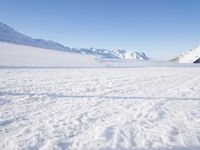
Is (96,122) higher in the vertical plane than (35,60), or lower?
higher

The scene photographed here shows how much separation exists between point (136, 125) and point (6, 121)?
3406 mm

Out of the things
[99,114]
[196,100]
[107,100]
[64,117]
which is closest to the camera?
[64,117]

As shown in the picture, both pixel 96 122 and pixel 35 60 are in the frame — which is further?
pixel 35 60

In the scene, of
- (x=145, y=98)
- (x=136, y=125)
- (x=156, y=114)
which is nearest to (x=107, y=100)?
(x=145, y=98)

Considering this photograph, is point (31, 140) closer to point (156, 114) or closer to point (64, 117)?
point (64, 117)

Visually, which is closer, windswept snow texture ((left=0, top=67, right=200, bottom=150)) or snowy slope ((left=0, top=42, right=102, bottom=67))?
windswept snow texture ((left=0, top=67, right=200, bottom=150))

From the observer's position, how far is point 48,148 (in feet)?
→ 16.0

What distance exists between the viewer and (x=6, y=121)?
635 centimetres

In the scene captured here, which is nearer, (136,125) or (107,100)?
(136,125)

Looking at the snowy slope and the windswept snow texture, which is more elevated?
the windswept snow texture

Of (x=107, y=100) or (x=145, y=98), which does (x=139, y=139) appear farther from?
(x=145, y=98)

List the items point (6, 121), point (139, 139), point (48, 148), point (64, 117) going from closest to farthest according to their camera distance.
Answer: point (48, 148) < point (139, 139) < point (6, 121) < point (64, 117)

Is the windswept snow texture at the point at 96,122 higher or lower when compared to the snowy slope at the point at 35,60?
higher

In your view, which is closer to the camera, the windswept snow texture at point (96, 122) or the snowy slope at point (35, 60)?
the windswept snow texture at point (96, 122)
